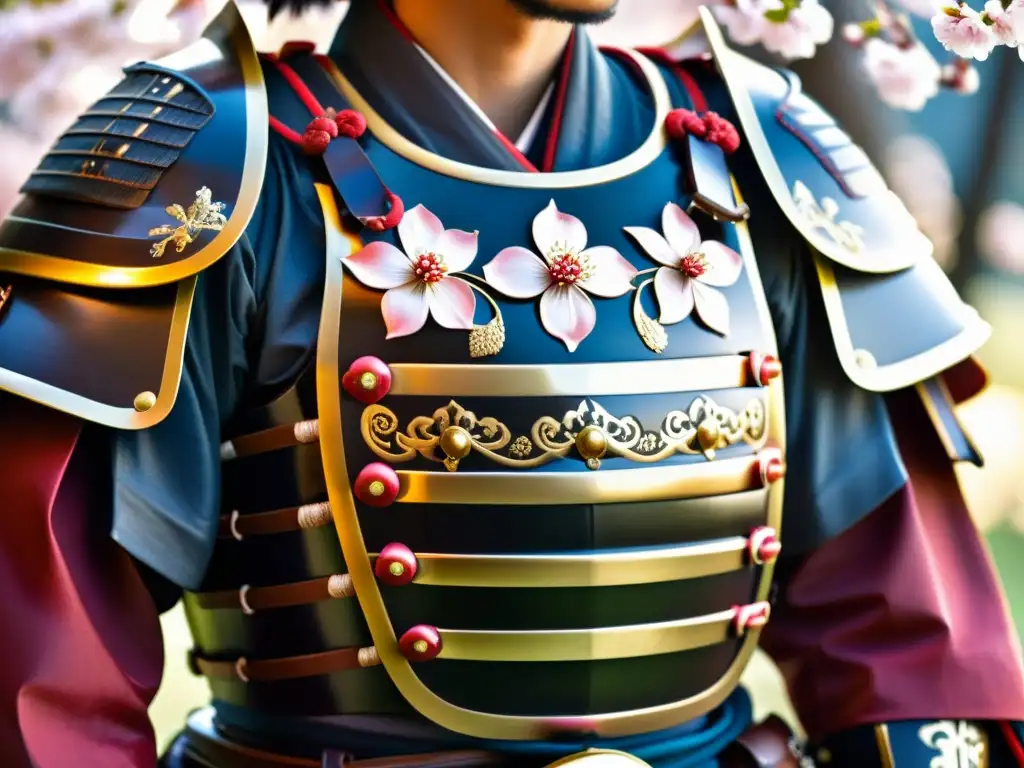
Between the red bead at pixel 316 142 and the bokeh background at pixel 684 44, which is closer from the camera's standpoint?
the red bead at pixel 316 142

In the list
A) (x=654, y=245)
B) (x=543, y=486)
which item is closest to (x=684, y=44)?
(x=654, y=245)

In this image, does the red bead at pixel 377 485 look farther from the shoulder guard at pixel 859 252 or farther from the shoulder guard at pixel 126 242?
the shoulder guard at pixel 859 252

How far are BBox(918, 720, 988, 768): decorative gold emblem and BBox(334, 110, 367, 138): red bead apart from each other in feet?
2.40

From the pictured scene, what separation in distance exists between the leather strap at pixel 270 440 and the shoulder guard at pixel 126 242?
4.1 inches

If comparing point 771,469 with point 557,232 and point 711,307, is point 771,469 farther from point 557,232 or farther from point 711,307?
point 557,232

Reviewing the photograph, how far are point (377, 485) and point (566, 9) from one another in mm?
427

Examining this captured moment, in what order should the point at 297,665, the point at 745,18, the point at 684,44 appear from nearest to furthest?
1. the point at 297,665
2. the point at 684,44
3. the point at 745,18

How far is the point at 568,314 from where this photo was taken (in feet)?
3.39

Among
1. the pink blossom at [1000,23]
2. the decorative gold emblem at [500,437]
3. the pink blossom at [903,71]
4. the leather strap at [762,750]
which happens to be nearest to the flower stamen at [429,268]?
the decorative gold emblem at [500,437]

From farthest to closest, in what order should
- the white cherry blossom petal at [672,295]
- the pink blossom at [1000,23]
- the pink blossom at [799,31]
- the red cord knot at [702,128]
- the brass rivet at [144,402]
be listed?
the pink blossom at [799,31], the red cord knot at [702,128], the white cherry blossom petal at [672,295], the brass rivet at [144,402], the pink blossom at [1000,23]

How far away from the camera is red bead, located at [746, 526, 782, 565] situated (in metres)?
1.11

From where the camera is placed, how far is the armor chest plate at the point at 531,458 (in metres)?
1.01

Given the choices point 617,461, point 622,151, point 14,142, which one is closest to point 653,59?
point 622,151

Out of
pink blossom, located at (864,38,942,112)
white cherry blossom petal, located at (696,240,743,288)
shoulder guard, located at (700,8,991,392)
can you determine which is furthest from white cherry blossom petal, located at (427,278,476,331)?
pink blossom, located at (864,38,942,112)
